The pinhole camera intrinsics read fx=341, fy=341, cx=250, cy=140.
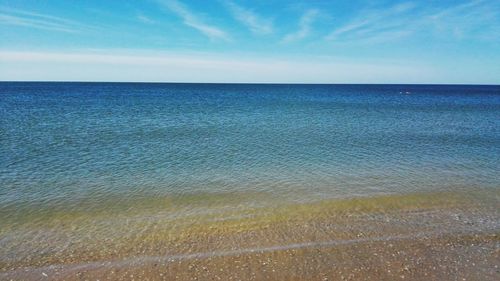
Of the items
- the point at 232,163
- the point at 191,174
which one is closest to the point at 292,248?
the point at 191,174

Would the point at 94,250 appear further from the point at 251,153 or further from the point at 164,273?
the point at 251,153

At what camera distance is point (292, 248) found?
9.59m

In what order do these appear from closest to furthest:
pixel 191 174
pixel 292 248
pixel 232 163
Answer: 1. pixel 292 248
2. pixel 191 174
3. pixel 232 163

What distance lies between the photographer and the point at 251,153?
2242 centimetres

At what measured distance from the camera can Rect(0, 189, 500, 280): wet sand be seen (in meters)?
8.38

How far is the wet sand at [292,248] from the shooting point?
8383 millimetres

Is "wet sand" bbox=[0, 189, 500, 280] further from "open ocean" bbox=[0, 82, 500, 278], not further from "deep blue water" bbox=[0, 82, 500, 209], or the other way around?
"deep blue water" bbox=[0, 82, 500, 209]

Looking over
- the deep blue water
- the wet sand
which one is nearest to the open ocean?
the deep blue water

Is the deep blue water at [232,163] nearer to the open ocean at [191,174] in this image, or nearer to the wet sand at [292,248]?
the open ocean at [191,174]

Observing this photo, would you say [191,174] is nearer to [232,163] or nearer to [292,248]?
[232,163]

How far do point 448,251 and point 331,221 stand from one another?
11.3ft

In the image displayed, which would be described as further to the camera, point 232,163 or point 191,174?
point 232,163

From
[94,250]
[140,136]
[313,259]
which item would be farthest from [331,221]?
[140,136]

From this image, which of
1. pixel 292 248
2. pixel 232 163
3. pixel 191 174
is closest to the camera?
pixel 292 248
